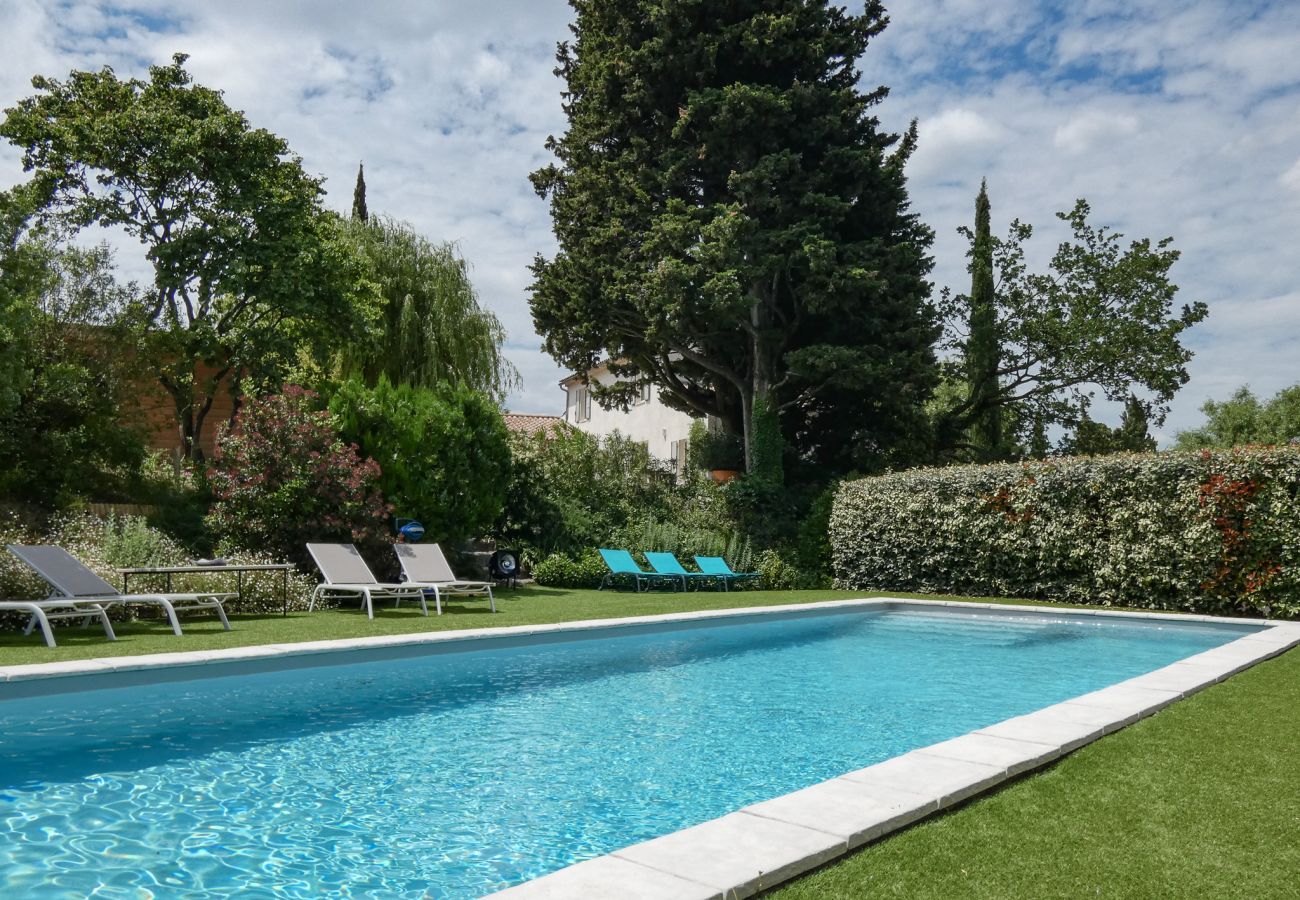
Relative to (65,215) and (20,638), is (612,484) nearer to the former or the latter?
(65,215)

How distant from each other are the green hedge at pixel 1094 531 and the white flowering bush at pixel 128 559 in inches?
445

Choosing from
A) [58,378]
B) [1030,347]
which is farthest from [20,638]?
[1030,347]

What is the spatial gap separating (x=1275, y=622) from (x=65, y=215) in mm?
21447

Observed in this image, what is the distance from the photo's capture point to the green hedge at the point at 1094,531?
13812mm

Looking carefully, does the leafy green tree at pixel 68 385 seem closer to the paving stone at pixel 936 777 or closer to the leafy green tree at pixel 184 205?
the leafy green tree at pixel 184 205

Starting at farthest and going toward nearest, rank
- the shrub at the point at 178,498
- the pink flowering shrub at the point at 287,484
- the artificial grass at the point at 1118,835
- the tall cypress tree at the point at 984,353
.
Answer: the tall cypress tree at the point at 984,353
the shrub at the point at 178,498
the pink flowering shrub at the point at 287,484
the artificial grass at the point at 1118,835

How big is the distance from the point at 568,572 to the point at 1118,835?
51.0ft

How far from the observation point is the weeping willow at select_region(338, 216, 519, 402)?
2483 cm

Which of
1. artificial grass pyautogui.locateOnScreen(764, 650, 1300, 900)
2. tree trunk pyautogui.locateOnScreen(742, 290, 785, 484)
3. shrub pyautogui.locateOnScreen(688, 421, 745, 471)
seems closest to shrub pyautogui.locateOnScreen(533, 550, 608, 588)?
tree trunk pyautogui.locateOnScreen(742, 290, 785, 484)

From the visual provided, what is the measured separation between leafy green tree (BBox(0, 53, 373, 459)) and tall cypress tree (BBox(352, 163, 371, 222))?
12134 mm

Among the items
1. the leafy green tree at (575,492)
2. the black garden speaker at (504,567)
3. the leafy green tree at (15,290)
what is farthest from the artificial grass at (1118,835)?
Result: the leafy green tree at (575,492)

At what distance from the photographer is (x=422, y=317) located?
25344 millimetres

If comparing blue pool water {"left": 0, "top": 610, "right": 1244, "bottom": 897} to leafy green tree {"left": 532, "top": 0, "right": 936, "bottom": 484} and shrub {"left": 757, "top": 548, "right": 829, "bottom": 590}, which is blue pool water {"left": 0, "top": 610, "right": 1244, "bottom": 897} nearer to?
shrub {"left": 757, "top": 548, "right": 829, "bottom": 590}

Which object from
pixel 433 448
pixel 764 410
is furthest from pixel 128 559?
pixel 764 410
